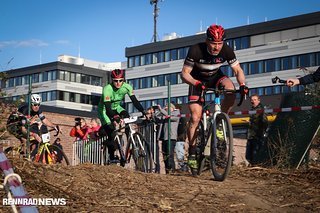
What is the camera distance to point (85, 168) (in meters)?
6.57

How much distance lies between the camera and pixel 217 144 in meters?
6.89

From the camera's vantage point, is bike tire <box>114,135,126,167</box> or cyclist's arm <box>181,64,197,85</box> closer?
cyclist's arm <box>181,64,197,85</box>

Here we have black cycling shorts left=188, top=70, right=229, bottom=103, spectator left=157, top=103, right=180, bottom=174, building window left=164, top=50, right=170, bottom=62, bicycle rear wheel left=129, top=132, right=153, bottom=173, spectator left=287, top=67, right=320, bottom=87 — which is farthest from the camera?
building window left=164, top=50, right=170, bottom=62

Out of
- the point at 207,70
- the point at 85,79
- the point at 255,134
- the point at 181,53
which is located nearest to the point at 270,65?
the point at 181,53

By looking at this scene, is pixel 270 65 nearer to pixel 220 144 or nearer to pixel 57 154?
pixel 57 154

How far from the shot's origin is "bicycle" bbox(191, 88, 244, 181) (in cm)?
661

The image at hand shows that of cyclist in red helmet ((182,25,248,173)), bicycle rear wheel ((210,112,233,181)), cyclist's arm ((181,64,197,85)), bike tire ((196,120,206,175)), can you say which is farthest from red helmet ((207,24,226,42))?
bike tire ((196,120,206,175))

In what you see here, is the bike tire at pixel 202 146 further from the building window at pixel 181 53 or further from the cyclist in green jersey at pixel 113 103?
the building window at pixel 181 53

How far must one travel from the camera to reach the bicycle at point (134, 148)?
899cm

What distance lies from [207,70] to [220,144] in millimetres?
1184

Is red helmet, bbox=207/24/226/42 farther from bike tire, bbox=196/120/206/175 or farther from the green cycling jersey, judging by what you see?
the green cycling jersey

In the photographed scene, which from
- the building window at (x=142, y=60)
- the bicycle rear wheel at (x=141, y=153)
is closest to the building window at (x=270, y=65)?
the building window at (x=142, y=60)

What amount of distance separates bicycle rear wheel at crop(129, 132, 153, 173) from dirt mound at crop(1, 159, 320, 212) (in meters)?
2.20

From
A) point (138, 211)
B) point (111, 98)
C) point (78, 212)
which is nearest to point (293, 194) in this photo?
point (138, 211)
